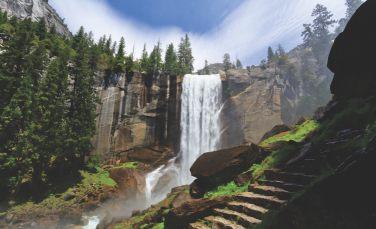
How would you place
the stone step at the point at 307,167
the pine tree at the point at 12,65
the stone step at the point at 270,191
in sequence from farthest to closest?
the pine tree at the point at 12,65 → the stone step at the point at 307,167 → the stone step at the point at 270,191

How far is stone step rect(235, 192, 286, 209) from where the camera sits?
33.9 ft

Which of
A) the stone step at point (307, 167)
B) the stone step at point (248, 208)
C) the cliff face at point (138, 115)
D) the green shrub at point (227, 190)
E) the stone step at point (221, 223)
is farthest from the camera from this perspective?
the cliff face at point (138, 115)

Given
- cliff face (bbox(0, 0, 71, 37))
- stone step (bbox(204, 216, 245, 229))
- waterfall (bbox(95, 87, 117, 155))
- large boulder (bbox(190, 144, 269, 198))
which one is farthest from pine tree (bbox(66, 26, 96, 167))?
cliff face (bbox(0, 0, 71, 37))

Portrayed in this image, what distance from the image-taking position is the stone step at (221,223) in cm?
1017

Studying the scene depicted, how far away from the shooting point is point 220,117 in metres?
48.9

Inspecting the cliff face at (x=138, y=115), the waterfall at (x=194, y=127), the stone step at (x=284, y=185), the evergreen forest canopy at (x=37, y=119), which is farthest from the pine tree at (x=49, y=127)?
the stone step at (x=284, y=185)

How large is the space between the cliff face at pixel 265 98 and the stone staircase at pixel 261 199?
34378 millimetres

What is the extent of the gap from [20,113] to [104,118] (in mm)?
16362

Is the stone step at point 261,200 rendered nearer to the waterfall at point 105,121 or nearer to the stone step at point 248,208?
the stone step at point 248,208

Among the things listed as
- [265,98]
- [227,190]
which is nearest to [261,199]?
[227,190]

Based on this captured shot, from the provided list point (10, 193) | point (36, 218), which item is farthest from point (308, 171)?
point (10, 193)

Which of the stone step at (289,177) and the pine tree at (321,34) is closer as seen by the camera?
the stone step at (289,177)

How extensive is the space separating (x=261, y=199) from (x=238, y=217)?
1204mm

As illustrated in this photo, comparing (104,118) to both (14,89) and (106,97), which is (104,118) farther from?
(14,89)
